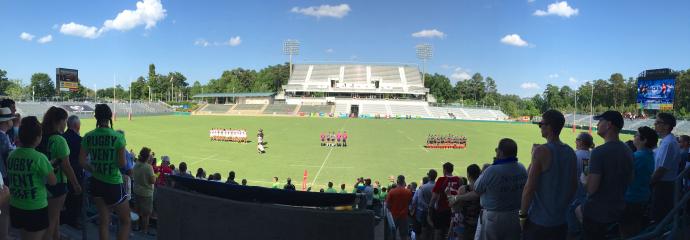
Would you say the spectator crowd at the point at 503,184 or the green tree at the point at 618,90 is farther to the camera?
the green tree at the point at 618,90

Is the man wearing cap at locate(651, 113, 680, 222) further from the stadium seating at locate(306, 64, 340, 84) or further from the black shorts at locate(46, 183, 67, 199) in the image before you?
the stadium seating at locate(306, 64, 340, 84)

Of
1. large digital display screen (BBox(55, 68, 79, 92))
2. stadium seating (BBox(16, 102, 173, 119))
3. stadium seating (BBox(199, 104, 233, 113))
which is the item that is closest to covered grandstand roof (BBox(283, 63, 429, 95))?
stadium seating (BBox(199, 104, 233, 113))

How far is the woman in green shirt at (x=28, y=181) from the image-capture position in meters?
3.66

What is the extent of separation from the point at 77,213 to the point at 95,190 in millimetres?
1093

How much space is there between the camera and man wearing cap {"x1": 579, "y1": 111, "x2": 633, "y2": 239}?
3.61 m

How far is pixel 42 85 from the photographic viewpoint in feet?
357

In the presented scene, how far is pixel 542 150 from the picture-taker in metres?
3.37

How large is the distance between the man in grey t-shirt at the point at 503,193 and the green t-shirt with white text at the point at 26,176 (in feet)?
12.9

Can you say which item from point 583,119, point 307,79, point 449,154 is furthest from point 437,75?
point 449,154

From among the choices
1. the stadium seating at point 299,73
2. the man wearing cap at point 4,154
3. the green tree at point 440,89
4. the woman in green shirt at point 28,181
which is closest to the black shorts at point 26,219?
the woman in green shirt at point 28,181

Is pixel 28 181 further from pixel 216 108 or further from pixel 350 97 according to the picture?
pixel 350 97

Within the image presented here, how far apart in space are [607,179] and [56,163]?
529cm

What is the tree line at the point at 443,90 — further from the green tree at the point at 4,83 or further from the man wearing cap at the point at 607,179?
the man wearing cap at the point at 607,179

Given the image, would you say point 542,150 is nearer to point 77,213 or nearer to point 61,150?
point 61,150
